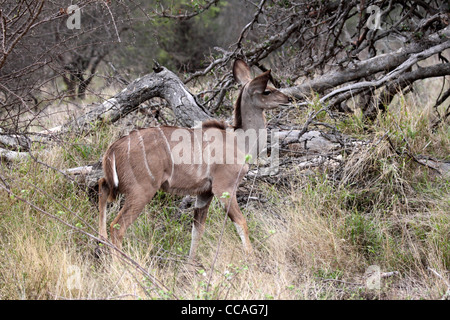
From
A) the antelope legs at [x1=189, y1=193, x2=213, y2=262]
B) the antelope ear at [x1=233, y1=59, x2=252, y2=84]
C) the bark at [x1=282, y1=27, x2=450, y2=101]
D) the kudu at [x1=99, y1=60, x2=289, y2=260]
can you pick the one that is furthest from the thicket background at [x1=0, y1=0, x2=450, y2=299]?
the antelope ear at [x1=233, y1=59, x2=252, y2=84]

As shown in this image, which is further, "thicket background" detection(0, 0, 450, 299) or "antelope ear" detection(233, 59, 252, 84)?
"antelope ear" detection(233, 59, 252, 84)

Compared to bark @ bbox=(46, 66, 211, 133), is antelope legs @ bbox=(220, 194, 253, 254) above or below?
below

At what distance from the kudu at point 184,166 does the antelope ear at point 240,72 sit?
12.5 inches

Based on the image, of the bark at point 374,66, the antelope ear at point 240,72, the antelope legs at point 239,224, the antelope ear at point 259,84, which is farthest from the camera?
the bark at point 374,66

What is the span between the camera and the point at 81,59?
485 inches

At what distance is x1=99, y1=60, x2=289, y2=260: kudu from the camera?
158 inches

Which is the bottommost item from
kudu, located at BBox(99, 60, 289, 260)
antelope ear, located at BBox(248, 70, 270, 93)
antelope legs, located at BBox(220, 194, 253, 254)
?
antelope legs, located at BBox(220, 194, 253, 254)

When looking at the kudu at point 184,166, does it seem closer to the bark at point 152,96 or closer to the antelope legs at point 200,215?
the antelope legs at point 200,215

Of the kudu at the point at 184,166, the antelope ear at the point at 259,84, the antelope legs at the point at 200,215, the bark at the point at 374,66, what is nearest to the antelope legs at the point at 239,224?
the kudu at the point at 184,166

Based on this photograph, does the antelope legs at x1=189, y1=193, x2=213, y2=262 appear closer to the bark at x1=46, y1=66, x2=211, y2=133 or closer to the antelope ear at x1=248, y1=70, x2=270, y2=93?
the antelope ear at x1=248, y1=70, x2=270, y2=93

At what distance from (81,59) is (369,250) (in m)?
9.83

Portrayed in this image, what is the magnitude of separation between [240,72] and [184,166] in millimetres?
1275

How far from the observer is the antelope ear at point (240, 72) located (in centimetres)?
500
